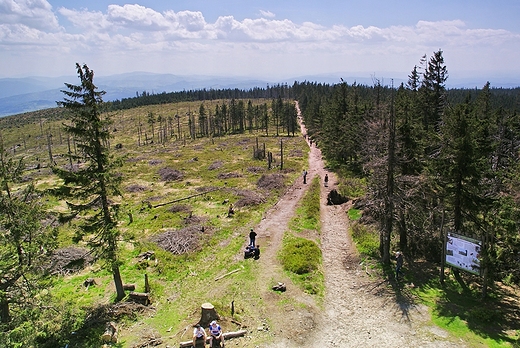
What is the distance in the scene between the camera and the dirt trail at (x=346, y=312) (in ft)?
50.3

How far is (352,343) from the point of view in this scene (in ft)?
49.9

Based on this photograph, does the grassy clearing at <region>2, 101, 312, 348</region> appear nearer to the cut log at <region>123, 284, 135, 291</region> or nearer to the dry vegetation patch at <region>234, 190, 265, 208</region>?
the dry vegetation patch at <region>234, 190, 265, 208</region>

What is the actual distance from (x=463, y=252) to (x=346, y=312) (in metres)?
7.50

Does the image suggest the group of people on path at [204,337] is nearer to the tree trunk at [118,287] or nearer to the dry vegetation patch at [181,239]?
the tree trunk at [118,287]

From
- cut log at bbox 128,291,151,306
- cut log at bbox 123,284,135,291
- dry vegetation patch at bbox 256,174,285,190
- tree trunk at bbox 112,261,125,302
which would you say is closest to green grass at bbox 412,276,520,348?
cut log at bbox 128,291,151,306

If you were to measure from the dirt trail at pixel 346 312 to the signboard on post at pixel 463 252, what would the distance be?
338 centimetres

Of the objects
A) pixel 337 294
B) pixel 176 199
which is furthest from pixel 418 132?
pixel 176 199

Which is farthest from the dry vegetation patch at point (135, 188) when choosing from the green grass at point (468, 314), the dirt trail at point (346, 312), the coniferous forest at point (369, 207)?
the green grass at point (468, 314)

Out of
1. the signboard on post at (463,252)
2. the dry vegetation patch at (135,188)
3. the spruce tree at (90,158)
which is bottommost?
the dry vegetation patch at (135,188)

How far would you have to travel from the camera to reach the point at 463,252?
18312mm

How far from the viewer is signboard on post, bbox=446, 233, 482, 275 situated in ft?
58.0

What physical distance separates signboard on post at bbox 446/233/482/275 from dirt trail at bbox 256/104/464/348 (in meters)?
3.38

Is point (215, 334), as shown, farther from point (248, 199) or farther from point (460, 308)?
point (248, 199)

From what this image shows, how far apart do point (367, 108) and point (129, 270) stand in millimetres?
40472
